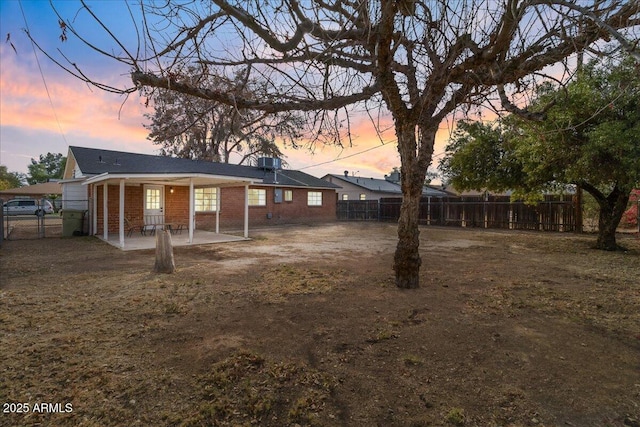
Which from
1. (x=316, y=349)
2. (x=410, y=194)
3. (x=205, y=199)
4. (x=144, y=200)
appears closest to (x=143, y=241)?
(x=144, y=200)

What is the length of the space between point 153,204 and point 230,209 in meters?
4.38

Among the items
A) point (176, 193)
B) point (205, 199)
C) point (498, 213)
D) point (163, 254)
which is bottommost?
point (163, 254)

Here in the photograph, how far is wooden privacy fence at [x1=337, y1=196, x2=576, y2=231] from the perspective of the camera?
52.0 feet

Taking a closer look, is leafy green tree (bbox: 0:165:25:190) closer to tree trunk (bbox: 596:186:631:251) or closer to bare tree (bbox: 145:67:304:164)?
bare tree (bbox: 145:67:304:164)

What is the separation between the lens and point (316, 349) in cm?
326

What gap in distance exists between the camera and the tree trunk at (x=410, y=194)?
16.9ft

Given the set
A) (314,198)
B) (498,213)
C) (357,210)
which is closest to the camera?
(498,213)

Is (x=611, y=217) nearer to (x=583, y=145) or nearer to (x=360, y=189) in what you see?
(x=583, y=145)

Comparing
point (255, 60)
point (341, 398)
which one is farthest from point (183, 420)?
point (255, 60)

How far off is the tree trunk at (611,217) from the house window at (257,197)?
15503mm

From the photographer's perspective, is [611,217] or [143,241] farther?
[143,241]

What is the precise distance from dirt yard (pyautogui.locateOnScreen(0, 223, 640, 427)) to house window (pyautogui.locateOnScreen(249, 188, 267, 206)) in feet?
40.8

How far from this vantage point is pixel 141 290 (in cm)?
531

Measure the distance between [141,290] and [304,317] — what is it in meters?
2.99
